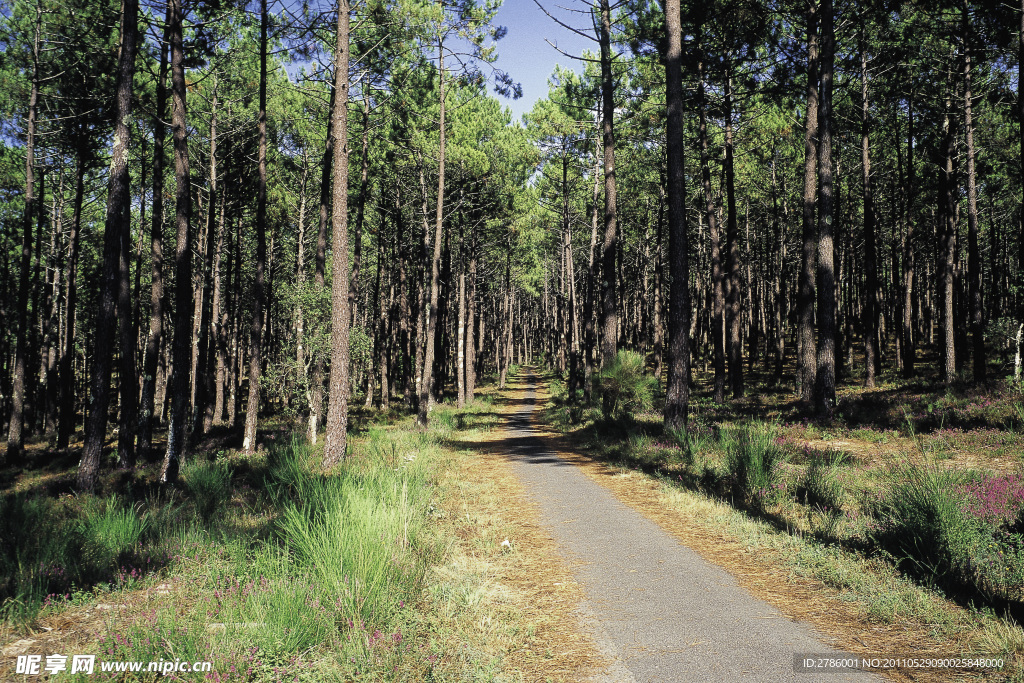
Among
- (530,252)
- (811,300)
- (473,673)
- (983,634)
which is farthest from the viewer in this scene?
(530,252)

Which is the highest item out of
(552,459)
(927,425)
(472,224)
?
(472,224)

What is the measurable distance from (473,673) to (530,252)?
46397mm

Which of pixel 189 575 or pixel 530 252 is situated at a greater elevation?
pixel 530 252

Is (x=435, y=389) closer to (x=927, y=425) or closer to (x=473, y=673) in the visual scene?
(x=927, y=425)

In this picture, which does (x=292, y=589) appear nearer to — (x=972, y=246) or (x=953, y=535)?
(x=953, y=535)

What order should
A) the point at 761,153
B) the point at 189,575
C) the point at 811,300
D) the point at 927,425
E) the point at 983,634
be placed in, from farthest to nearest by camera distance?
the point at 761,153 → the point at 811,300 → the point at 927,425 → the point at 189,575 → the point at 983,634

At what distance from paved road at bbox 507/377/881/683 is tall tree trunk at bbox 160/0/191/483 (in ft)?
34.5

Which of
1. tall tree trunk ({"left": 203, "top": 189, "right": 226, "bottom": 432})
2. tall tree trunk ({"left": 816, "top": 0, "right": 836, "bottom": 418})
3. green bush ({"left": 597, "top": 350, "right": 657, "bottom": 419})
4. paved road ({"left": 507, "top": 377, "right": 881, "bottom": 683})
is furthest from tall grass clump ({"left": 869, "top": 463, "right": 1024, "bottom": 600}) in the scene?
tall tree trunk ({"left": 203, "top": 189, "right": 226, "bottom": 432})

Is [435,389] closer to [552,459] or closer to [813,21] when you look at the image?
[552,459]

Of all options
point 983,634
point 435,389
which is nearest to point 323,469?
point 983,634

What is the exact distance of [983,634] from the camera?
3697mm

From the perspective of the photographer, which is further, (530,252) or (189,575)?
(530,252)

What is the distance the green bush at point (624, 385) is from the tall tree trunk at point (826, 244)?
5169 millimetres

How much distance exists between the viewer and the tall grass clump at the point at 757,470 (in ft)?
25.4
